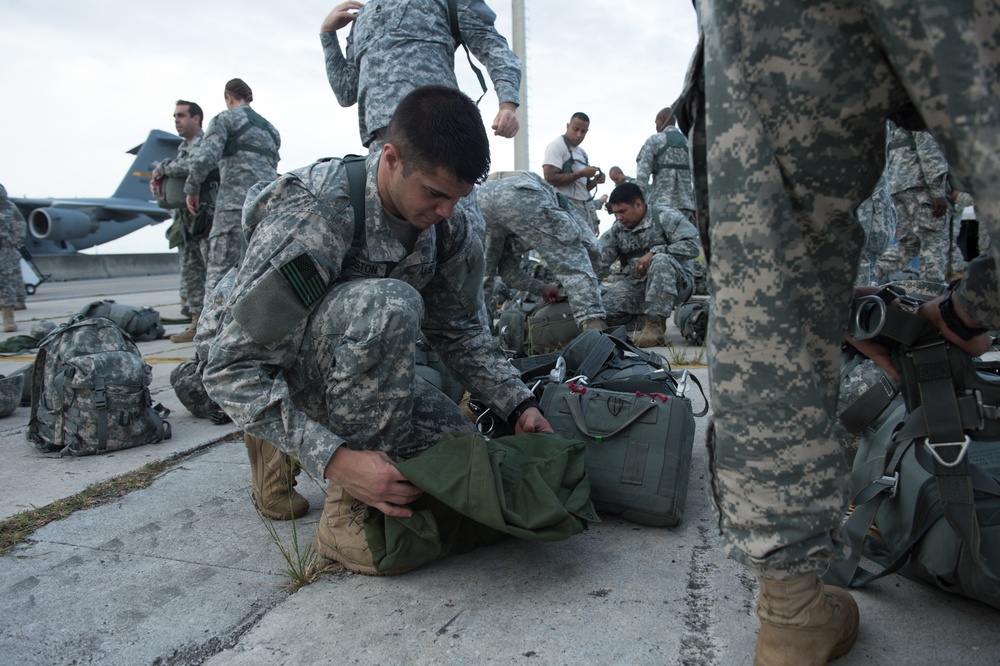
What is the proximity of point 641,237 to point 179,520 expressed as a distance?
447cm

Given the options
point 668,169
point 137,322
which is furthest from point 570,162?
point 137,322

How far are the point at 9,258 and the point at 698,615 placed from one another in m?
7.98

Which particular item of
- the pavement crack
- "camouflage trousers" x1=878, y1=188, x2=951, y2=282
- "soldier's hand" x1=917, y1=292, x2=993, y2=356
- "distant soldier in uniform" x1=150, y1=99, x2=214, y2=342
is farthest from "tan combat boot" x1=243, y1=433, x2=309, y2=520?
"camouflage trousers" x1=878, y1=188, x2=951, y2=282

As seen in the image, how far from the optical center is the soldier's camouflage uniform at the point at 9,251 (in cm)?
709

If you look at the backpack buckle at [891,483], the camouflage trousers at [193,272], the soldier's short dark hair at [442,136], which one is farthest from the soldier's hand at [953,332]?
the camouflage trousers at [193,272]

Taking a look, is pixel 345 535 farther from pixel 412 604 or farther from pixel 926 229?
pixel 926 229

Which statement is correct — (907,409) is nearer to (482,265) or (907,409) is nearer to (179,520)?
(482,265)

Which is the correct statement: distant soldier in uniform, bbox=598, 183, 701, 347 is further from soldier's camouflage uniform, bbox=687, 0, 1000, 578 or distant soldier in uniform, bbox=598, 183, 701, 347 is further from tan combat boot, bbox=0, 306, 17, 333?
tan combat boot, bbox=0, 306, 17, 333

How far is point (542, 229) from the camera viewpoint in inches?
173

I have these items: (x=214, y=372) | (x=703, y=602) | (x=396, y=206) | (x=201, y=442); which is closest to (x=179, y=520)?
(x=214, y=372)

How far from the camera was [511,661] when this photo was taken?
1.31m

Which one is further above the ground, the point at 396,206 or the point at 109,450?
the point at 396,206

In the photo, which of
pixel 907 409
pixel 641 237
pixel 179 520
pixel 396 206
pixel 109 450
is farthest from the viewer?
pixel 641 237

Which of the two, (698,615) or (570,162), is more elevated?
(570,162)
